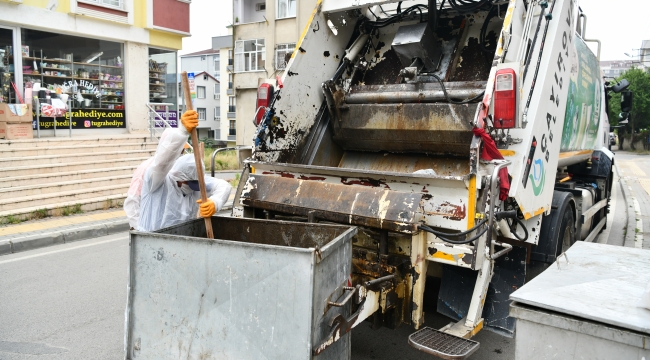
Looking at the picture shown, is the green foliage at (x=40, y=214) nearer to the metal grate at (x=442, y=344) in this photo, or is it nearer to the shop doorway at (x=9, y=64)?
the shop doorway at (x=9, y=64)

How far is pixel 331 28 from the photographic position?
466 cm

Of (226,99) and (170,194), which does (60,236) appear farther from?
(226,99)

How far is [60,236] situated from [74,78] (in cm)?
753

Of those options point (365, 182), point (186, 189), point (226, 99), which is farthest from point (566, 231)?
point (226, 99)

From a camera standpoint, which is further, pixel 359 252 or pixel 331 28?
pixel 331 28

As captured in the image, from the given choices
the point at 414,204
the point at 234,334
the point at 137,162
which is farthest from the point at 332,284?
the point at 137,162

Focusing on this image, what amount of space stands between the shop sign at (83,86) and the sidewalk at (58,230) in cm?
585

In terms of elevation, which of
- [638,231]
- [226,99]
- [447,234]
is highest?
[226,99]

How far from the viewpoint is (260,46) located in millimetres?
28188

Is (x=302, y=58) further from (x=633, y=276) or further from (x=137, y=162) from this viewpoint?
(x=137, y=162)

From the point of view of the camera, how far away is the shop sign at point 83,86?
1288 cm

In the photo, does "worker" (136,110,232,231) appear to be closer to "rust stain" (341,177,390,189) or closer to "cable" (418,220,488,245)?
"rust stain" (341,177,390,189)

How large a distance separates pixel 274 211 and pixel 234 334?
54.4 inches

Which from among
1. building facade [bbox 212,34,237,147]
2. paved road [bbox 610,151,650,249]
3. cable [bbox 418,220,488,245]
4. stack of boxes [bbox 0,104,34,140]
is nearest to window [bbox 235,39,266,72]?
building facade [bbox 212,34,237,147]
